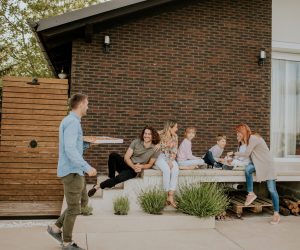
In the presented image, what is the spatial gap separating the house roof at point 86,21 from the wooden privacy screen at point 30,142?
904 millimetres

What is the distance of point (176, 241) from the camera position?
16.8 ft

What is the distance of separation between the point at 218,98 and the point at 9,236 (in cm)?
516

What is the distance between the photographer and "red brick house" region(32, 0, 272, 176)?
25.0ft

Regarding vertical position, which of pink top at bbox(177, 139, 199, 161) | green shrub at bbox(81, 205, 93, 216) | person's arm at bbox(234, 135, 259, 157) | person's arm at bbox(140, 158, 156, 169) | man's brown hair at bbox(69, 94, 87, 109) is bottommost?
green shrub at bbox(81, 205, 93, 216)

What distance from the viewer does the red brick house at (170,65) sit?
7.62 m

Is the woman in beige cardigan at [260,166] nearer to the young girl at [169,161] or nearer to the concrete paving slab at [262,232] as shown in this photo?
the concrete paving slab at [262,232]

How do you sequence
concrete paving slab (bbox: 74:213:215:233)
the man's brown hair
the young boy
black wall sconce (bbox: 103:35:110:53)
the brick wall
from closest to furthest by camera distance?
the man's brown hair, concrete paving slab (bbox: 74:213:215:233), the young boy, black wall sconce (bbox: 103:35:110:53), the brick wall

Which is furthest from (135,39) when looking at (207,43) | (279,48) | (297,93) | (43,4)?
(43,4)

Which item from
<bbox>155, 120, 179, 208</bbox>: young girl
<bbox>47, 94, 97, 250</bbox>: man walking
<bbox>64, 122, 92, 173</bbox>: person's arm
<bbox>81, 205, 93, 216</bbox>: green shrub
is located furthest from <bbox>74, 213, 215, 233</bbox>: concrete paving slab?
<bbox>64, 122, 92, 173</bbox>: person's arm

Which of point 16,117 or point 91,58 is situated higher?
point 91,58

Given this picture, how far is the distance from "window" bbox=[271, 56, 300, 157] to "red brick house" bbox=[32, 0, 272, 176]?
53 centimetres

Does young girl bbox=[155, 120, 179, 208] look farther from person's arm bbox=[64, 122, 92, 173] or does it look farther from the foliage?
the foliage

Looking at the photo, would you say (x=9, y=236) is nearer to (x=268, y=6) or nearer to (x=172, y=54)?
(x=172, y=54)

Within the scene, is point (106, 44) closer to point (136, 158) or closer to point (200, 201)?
point (136, 158)
